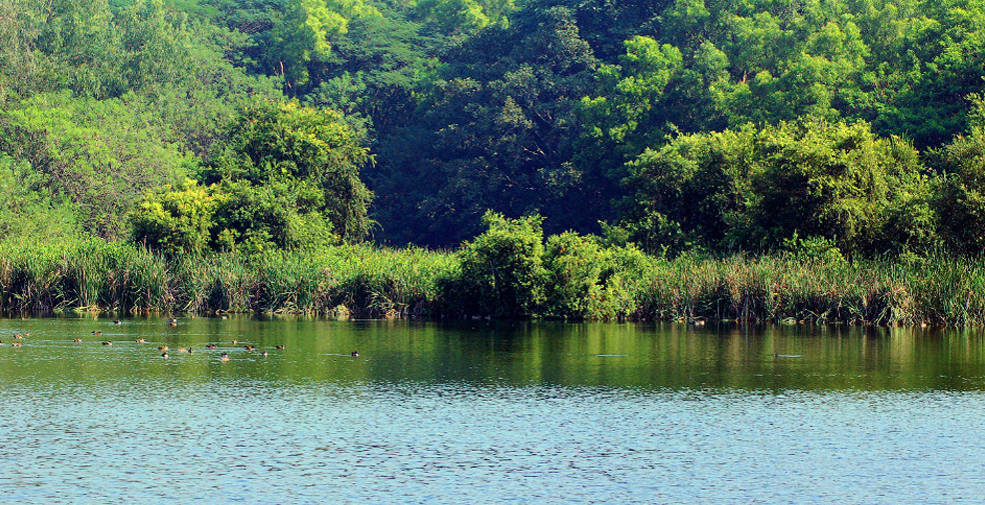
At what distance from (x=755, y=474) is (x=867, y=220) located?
28361 millimetres

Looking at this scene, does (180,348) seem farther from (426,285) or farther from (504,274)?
(504,274)

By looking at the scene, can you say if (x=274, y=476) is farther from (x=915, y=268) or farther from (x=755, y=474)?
(x=915, y=268)

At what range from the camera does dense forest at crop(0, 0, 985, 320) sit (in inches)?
1720

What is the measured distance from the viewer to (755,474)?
1473cm

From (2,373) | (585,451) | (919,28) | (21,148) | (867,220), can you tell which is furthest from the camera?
(21,148)

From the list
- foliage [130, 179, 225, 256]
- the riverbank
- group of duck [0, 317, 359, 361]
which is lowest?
group of duck [0, 317, 359, 361]

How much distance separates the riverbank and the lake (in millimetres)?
6540

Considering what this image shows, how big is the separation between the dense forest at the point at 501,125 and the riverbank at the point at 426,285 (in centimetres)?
98

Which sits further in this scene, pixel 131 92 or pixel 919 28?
pixel 131 92

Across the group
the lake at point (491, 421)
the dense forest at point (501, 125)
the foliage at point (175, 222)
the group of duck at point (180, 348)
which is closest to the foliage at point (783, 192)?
the dense forest at point (501, 125)

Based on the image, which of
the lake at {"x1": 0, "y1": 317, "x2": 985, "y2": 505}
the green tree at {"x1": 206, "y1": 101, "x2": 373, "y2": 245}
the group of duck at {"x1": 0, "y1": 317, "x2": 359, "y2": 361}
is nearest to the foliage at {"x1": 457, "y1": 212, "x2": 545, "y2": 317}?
the lake at {"x1": 0, "y1": 317, "x2": 985, "y2": 505}

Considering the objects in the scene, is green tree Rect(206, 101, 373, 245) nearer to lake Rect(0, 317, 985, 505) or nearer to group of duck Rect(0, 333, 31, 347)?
group of duck Rect(0, 333, 31, 347)

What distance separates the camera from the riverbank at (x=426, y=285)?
36625mm

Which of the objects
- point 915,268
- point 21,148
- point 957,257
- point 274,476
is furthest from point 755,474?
point 21,148
